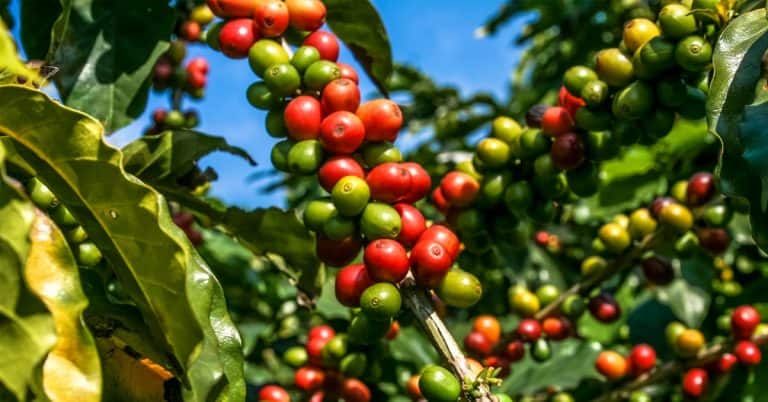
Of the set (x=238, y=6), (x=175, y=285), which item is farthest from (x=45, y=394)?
(x=238, y=6)

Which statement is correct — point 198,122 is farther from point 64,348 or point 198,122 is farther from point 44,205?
point 64,348

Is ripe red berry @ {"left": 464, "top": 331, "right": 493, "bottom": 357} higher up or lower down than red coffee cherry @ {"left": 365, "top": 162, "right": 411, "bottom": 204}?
lower down

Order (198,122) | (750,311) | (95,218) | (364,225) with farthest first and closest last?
(198,122)
(750,311)
(364,225)
(95,218)

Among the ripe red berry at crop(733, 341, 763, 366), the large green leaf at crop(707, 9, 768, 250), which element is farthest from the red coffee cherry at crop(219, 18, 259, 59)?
the ripe red berry at crop(733, 341, 763, 366)

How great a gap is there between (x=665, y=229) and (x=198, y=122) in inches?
65.5

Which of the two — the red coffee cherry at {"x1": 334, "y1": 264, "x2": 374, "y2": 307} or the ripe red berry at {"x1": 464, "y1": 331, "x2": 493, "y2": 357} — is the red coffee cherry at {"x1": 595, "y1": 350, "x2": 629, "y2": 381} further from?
the red coffee cherry at {"x1": 334, "y1": 264, "x2": 374, "y2": 307}

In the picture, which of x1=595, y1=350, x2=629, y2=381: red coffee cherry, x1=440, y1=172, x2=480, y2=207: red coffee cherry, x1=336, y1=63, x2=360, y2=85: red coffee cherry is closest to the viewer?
x1=336, y1=63, x2=360, y2=85: red coffee cherry

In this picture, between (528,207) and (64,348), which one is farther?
(528,207)

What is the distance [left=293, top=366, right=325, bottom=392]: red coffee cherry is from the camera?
2.23m

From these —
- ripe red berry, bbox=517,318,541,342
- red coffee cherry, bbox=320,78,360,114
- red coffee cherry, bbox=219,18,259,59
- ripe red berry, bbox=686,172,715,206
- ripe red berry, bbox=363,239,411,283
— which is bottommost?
ripe red berry, bbox=517,318,541,342

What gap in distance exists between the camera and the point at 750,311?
2.44 meters

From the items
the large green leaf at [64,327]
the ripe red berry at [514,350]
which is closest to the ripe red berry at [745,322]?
the ripe red berry at [514,350]

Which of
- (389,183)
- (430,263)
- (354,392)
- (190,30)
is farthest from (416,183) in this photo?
(190,30)

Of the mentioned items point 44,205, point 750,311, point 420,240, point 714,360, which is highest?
point 44,205
